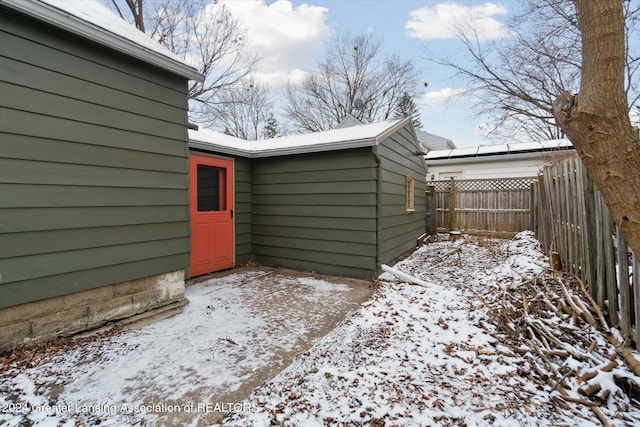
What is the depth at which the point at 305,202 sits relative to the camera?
5598 mm

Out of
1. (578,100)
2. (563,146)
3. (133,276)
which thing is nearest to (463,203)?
(563,146)

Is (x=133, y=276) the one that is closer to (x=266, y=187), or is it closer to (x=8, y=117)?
(x=8, y=117)

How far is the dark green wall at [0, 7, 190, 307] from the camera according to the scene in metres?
2.52

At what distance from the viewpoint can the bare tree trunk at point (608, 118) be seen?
57.8 inches

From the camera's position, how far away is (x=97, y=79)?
3.03m

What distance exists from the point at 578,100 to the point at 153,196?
3.95 metres

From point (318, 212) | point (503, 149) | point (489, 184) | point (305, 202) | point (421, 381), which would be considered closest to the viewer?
point (421, 381)

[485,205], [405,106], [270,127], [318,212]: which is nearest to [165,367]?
[318,212]

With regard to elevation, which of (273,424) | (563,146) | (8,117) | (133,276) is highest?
(563,146)

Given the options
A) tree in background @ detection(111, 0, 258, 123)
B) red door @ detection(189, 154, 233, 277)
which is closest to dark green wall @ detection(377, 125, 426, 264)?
red door @ detection(189, 154, 233, 277)

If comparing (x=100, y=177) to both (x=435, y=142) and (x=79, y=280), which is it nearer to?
(x=79, y=280)

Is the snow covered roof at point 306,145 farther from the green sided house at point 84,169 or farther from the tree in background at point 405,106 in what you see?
the tree in background at point 405,106

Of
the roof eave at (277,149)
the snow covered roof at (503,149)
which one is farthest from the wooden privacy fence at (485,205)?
the roof eave at (277,149)

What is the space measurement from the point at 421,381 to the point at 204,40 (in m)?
14.8
